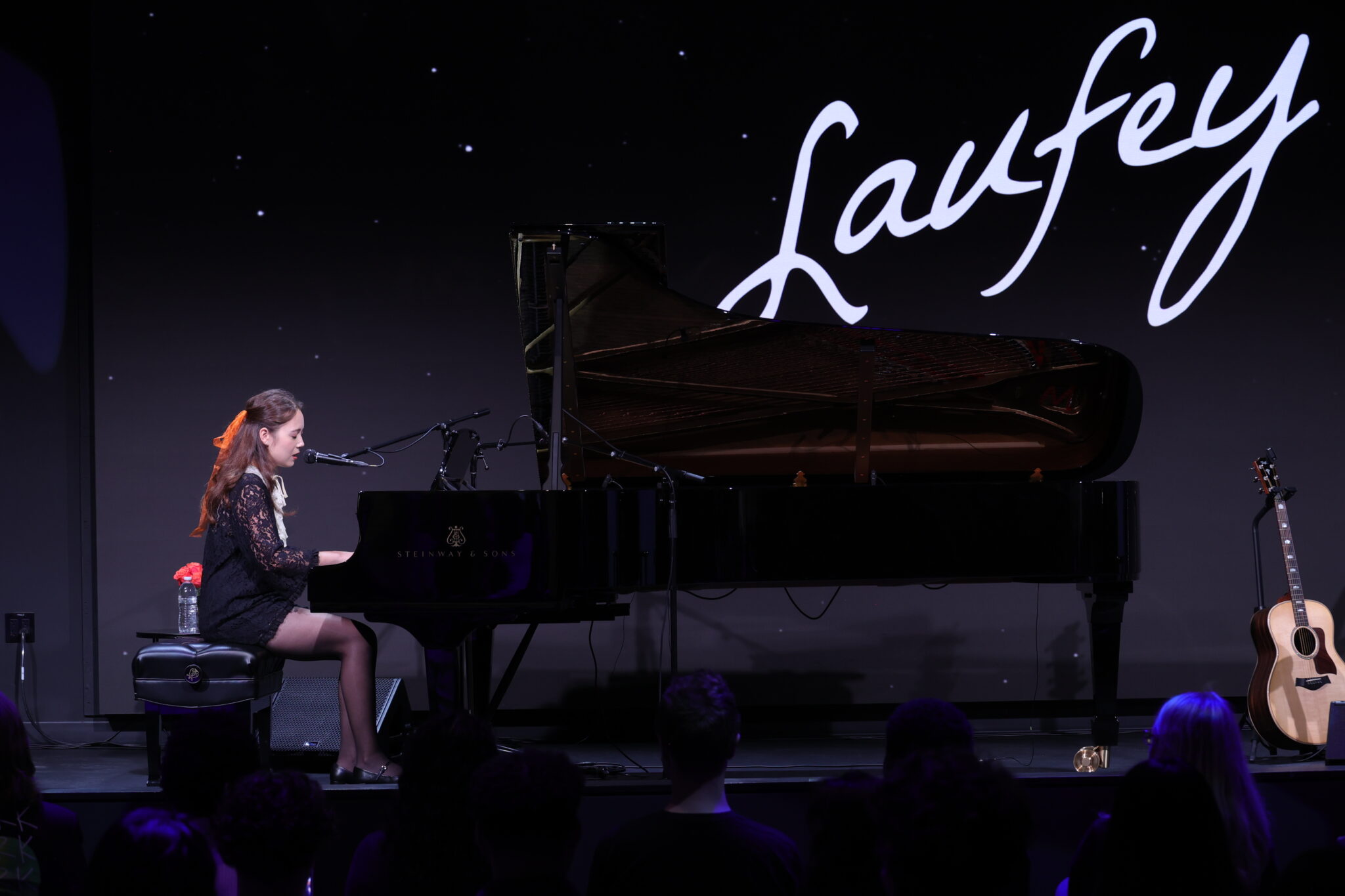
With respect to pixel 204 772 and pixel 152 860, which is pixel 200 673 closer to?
pixel 204 772

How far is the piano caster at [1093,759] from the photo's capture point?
14.0 feet

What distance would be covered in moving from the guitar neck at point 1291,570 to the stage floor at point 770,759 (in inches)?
22.0

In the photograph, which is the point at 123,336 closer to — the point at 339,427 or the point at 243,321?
the point at 243,321

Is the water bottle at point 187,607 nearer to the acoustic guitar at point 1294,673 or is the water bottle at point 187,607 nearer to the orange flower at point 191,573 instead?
the orange flower at point 191,573

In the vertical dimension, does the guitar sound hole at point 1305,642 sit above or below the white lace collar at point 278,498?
below

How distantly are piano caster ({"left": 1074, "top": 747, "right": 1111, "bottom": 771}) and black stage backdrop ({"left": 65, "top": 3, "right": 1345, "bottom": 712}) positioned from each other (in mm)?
1322

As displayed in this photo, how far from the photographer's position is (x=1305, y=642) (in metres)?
4.68

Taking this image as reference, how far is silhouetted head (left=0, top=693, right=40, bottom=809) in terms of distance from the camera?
206 centimetres

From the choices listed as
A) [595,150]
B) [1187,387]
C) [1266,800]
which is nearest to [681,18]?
[595,150]

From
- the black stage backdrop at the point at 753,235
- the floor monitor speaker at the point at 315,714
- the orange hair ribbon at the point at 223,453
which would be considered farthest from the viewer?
the black stage backdrop at the point at 753,235

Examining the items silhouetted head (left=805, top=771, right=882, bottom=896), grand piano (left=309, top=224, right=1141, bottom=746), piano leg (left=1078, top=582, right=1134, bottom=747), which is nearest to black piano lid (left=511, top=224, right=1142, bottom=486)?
grand piano (left=309, top=224, right=1141, bottom=746)

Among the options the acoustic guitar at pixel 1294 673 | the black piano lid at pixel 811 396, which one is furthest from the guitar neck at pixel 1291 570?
the black piano lid at pixel 811 396

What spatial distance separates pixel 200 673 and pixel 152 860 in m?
2.28

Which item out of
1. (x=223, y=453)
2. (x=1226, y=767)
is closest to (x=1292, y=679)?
(x=1226, y=767)
